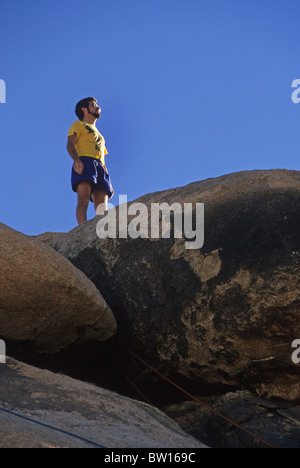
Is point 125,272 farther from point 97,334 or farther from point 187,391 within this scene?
point 187,391

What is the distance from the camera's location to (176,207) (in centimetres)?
363

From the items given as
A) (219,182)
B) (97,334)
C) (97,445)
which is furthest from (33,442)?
(219,182)

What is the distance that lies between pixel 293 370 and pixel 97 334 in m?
1.21

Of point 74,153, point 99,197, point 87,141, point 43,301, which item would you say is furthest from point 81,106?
point 43,301

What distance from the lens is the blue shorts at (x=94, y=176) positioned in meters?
5.42

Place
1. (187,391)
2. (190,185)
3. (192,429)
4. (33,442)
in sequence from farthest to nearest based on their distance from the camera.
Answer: (190,185) → (187,391) → (192,429) → (33,442)

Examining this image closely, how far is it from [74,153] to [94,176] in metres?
0.34

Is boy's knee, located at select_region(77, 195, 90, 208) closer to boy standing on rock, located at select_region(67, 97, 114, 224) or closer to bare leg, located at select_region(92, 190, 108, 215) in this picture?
boy standing on rock, located at select_region(67, 97, 114, 224)

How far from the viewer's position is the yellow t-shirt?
5633mm

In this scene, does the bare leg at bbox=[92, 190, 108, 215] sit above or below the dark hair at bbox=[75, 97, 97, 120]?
below

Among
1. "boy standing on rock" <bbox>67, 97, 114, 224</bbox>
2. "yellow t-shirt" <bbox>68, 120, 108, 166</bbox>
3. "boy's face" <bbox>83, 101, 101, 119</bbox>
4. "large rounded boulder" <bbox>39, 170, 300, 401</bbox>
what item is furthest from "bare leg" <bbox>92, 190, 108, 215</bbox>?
"large rounded boulder" <bbox>39, 170, 300, 401</bbox>

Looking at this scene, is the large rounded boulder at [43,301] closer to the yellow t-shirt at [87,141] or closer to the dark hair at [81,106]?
the yellow t-shirt at [87,141]

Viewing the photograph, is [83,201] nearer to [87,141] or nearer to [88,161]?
[88,161]

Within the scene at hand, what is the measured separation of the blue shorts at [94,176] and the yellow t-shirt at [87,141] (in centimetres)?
8
